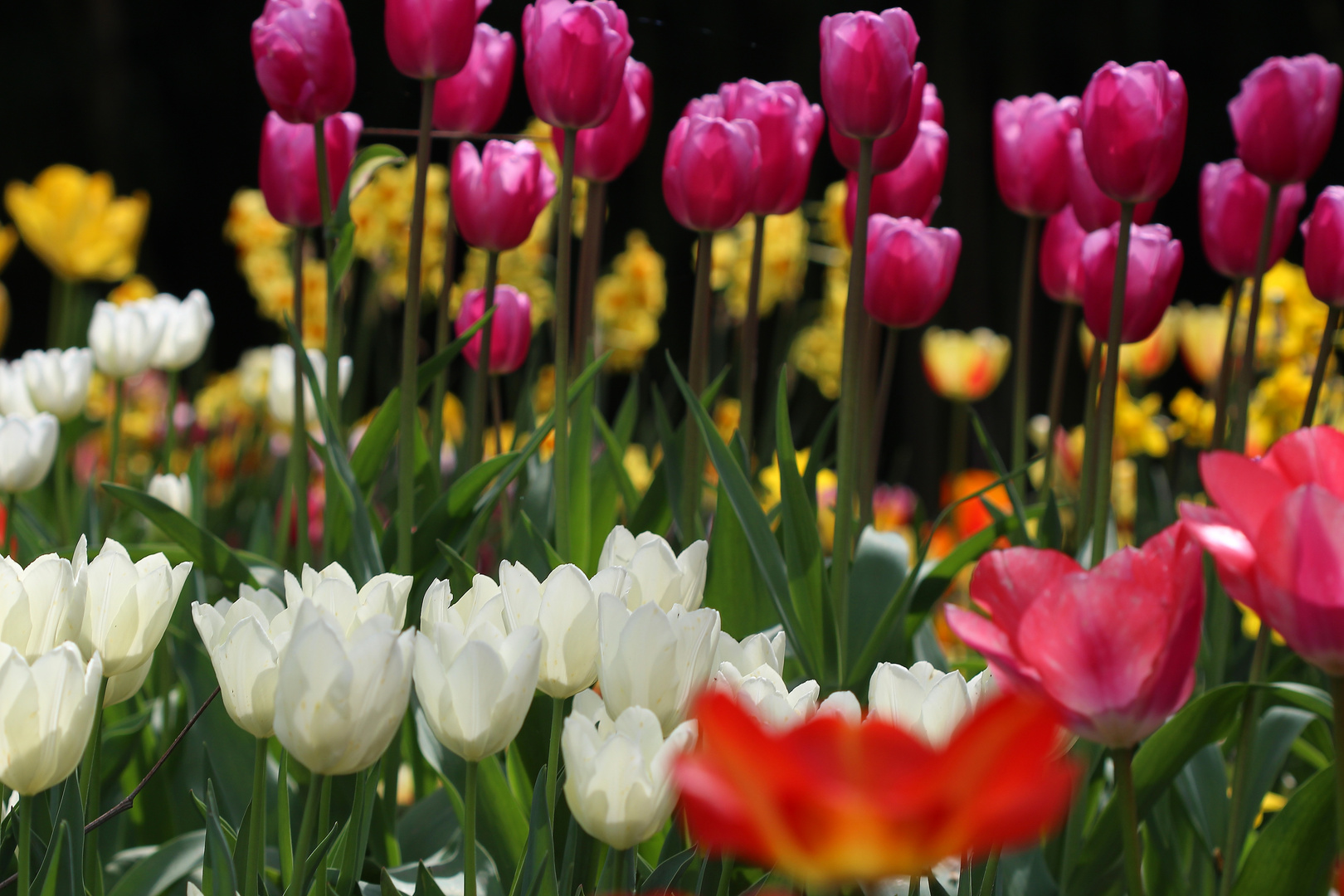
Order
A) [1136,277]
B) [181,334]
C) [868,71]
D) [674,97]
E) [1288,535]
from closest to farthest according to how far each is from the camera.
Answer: [1288,535]
[868,71]
[1136,277]
[181,334]
[674,97]

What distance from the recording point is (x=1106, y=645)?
0.34 metres

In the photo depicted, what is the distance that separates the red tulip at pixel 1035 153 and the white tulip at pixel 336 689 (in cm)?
71

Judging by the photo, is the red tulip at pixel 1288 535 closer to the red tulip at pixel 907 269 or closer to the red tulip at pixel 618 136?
the red tulip at pixel 907 269

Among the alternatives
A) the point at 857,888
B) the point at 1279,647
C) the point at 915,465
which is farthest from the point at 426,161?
the point at 915,465

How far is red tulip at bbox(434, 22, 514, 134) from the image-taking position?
91cm

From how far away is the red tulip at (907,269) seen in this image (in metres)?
0.84

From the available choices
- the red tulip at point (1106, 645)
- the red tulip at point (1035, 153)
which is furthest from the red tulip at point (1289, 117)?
the red tulip at point (1106, 645)

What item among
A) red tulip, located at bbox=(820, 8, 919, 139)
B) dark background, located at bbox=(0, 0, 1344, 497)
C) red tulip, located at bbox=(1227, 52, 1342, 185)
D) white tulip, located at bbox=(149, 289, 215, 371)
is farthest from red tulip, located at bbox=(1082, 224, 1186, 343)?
dark background, located at bbox=(0, 0, 1344, 497)

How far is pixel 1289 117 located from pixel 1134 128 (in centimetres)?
16

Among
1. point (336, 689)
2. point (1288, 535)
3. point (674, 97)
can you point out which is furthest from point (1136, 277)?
point (674, 97)

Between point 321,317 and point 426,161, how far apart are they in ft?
5.18

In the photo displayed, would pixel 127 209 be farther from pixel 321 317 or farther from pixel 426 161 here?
pixel 426 161

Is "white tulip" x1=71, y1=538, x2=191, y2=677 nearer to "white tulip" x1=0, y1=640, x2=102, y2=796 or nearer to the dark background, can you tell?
"white tulip" x1=0, y1=640, x2=102, y2=796

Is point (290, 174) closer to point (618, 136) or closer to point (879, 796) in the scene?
→ point (618, 136)
